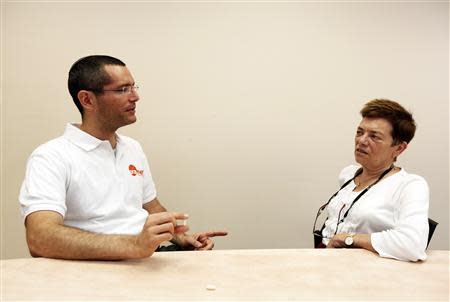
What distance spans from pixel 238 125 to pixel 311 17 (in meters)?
0.89

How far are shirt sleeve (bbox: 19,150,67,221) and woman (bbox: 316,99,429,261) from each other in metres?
1.22

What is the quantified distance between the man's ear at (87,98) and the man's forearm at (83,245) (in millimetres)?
706

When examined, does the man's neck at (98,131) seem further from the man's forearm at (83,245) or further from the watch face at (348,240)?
the watch face at (348,240)

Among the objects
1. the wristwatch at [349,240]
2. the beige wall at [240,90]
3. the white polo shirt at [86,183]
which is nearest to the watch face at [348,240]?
the wristwatch at [349,240]

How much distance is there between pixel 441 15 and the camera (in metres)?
2.95

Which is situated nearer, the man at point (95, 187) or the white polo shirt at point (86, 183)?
the man at point (95, 187)

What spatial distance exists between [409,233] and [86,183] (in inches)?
53.4

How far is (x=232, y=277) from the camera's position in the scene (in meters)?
1.41

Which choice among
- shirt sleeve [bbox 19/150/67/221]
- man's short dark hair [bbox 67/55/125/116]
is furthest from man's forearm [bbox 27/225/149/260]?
man's short dark hair [bbox 67/55/125/116]

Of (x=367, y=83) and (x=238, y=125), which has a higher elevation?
(x=367, y=83)

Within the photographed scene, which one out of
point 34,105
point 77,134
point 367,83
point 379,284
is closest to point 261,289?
point 379,284

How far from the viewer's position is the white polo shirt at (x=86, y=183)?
1714 mm

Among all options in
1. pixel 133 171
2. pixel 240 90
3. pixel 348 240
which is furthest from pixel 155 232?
pixel 240 90

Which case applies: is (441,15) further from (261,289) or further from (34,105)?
(34,105)
